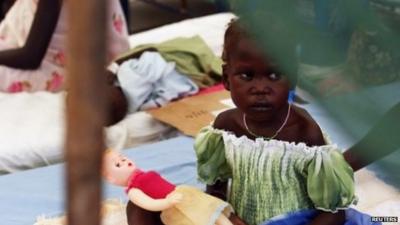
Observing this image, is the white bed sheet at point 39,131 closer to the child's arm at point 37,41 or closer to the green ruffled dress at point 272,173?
the child's arm at point 37,41

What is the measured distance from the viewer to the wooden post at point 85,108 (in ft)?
1.24

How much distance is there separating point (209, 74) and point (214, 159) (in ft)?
3.35

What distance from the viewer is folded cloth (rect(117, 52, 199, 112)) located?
2082 mm

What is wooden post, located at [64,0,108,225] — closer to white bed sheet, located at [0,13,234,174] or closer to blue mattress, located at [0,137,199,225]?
blue mattress, located at [0,137,199,225]

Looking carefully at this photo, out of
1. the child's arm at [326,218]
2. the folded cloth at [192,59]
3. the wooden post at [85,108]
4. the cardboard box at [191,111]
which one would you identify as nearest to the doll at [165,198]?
the child's arm at [326,218]

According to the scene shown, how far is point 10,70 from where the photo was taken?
7.41ft

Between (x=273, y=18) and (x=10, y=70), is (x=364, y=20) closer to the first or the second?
(x=273, y=18)

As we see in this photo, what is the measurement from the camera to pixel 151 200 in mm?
1225

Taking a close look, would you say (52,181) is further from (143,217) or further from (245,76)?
(245,76)

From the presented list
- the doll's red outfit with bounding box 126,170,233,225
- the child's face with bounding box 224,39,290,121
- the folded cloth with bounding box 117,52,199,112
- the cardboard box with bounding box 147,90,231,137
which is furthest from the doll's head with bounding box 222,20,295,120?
the folded cloth with bounding box 117,52,199,112

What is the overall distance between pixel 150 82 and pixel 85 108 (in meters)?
1.73

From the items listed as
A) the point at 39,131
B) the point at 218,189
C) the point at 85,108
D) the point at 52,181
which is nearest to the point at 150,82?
the point at 39,131

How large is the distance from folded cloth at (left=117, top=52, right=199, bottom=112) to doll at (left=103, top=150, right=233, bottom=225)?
817mm

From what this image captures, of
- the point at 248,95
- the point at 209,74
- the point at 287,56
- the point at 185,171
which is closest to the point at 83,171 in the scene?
the point at 287,56
